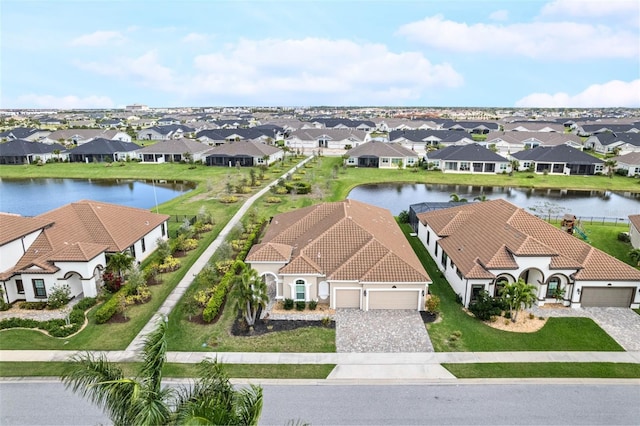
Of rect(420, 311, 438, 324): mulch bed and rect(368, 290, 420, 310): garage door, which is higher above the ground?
rect(368, 290, 420, 310): garage door

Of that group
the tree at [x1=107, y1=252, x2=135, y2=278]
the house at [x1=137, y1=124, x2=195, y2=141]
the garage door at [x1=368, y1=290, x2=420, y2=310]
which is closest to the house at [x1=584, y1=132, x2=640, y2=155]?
the garage door at [x1=368, y1=290, x2=420, y2=310]

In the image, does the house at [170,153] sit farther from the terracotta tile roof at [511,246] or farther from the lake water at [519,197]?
the terracotta tile roof at [511,246]

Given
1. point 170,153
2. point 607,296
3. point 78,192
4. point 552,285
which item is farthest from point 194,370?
point 170,153

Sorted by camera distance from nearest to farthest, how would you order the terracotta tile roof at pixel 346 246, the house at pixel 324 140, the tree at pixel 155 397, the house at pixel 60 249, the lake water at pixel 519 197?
1. the tree at pixel 155 397
2. the terracotta tile roof at pixel 346 246
3. the house at pixel 60 249
4. the lake water at pixel 519 197
5. the house at pixel 324 140

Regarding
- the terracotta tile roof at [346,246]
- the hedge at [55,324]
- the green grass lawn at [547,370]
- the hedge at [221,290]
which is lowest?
the green grass lawn at [547,370]

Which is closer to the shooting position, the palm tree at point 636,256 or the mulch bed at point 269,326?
the mulch bed at point 269,326

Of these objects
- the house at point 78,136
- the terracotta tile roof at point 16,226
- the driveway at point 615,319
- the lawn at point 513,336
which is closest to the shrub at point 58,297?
the terracotta tile roof at point 16,226

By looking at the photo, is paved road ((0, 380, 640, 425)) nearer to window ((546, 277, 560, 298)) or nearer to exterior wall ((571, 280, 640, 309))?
exterior wall ((571, 280, 640, 309))

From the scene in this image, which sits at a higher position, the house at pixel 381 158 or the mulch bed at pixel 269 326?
the house at pixel 381 158
